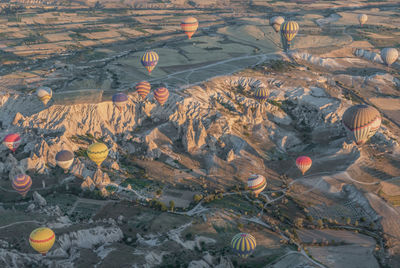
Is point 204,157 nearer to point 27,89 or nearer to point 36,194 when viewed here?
point 36,194

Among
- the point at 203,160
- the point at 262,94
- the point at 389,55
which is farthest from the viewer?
the point at 389,55

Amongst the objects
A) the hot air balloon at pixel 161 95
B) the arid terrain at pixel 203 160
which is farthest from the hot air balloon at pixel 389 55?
the hot air balloon at pixel 161 95

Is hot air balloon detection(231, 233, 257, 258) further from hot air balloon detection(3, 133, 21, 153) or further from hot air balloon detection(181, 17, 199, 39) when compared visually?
hot air balloon detection(181, 17, 199, 39)

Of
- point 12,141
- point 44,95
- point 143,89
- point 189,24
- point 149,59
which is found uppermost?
point 189,24

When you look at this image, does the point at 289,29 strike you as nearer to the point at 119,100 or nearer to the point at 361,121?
the point at 361,121

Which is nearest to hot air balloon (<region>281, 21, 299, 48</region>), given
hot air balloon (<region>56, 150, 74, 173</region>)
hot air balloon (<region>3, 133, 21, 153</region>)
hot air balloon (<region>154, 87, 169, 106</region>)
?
hot air balloon (<region>154, 87, 169, 106</region>)

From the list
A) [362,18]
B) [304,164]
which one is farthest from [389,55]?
[304,164]
